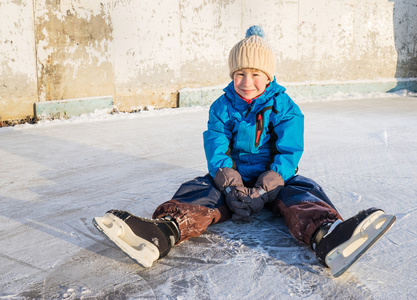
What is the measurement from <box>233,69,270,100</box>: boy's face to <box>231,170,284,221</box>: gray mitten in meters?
0.37

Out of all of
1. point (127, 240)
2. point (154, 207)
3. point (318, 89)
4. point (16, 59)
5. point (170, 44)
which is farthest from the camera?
point (318, 89)

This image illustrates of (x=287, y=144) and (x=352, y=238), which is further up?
(x=287, y=144)

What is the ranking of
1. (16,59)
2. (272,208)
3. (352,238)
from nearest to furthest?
(352,238), (272,208), (16,59)

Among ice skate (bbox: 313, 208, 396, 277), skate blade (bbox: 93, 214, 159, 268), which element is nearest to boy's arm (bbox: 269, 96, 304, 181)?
ice skate (bbox: 313, 208, 396, 277)

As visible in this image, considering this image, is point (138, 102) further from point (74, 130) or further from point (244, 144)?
point (244, 144)

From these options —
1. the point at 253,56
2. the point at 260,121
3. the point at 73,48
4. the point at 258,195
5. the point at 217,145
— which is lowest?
the point at 258,195

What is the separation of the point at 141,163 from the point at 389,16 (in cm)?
601

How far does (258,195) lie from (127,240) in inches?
23.2

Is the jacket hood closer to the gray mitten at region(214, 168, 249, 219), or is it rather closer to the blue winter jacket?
the blue winter jacket

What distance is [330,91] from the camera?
732 centimetres

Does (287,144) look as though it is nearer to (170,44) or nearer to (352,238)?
(352,238)

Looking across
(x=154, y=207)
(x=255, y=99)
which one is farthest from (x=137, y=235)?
(x=255, y=99)

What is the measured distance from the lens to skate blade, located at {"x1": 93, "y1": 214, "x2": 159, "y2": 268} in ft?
5.20

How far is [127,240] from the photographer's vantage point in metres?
1.65
